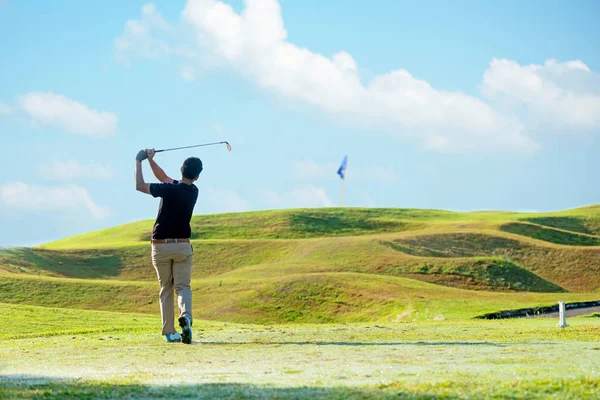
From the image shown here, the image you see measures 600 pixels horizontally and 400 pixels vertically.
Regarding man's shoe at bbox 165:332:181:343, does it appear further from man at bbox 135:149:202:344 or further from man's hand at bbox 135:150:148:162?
man's hand at bbox 135:150:148:162

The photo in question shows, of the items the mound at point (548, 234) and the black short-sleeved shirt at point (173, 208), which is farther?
the mound at point (548, 234)

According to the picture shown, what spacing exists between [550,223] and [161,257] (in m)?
93.4

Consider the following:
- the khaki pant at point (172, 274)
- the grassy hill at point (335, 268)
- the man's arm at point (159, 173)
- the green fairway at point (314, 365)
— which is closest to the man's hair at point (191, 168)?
the man's arm at point (159, 173)

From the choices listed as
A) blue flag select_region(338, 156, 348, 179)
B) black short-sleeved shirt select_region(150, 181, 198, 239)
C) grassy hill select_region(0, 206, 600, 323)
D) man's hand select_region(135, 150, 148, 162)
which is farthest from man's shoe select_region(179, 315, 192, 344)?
blue flag select_region(338, 156, 348, 179)

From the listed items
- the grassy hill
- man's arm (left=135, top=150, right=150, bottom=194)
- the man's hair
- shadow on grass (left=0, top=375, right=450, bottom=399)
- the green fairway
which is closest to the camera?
shadow on grass (left=0, top=375, right=450, bottom=399)

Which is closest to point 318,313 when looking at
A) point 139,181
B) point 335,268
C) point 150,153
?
point 335,268

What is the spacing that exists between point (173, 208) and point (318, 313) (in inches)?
1136

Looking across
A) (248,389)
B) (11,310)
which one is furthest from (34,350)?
(11,310)

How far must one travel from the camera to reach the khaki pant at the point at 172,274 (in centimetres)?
1410

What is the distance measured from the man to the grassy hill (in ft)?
68.6

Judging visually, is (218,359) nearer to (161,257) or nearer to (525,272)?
(161,257)

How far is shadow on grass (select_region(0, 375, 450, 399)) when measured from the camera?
24.7 ft

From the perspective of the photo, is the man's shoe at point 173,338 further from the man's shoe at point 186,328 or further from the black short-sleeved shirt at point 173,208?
the black short-sleeved shirt at point 173,208

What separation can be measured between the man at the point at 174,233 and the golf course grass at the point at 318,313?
686 millimetres
